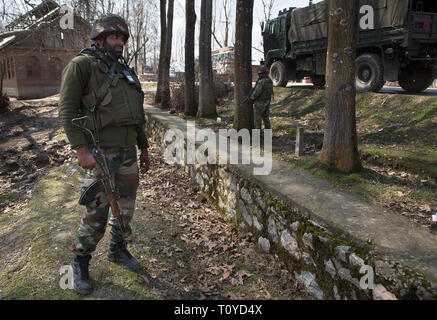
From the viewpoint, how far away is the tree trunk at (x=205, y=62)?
9.80m

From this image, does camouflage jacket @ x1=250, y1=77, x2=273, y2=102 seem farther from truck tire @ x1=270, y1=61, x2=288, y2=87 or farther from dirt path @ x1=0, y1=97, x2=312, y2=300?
truck tire @ x1=270, y1=61, x2=288, y2=87

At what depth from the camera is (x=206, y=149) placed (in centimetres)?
549

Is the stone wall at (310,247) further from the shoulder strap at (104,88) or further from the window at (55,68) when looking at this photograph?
the window at (55,68)

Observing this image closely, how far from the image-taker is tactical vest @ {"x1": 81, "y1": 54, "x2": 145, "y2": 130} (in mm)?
2562

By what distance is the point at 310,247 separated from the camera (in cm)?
277

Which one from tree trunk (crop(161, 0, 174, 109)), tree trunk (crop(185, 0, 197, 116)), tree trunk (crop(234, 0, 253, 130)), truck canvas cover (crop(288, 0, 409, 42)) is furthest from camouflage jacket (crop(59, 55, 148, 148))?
tree trunk (crop(161, 0, 174, 109))

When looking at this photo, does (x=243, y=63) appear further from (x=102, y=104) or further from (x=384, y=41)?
(x=102, y=104)

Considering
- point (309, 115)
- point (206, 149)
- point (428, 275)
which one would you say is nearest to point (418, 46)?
point (309, 115)

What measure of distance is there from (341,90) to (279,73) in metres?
9.34

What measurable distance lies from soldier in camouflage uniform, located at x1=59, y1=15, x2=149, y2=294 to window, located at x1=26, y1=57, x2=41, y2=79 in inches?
1096

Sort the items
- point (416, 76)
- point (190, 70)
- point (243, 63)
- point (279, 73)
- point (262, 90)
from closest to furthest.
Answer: point (243, 63) < point (262, 90) < point (416, 76) < point (190, 70) < point (279, 73)

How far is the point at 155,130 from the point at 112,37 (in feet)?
22.4

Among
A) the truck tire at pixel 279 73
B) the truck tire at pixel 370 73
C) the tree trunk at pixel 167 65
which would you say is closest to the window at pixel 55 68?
the tree trunk at pixel 167 65

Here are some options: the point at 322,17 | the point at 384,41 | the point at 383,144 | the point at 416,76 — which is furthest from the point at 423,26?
the point at 383,144
